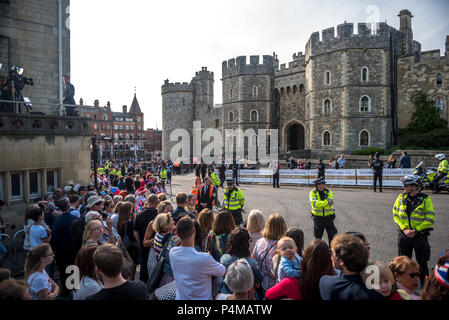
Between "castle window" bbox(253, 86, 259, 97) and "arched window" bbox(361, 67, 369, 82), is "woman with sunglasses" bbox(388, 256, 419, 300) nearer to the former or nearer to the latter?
"arched window" bbox(361, 67, 369, 82)

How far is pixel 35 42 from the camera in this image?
36.2ft

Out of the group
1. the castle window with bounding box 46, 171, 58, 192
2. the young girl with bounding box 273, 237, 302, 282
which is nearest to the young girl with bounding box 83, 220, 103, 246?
the young girl with bounding box 273, 237, 302, 282

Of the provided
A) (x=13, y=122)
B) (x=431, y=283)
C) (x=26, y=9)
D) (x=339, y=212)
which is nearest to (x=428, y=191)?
(x=339, y=212)

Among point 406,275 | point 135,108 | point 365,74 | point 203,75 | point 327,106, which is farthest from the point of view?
point 135,108

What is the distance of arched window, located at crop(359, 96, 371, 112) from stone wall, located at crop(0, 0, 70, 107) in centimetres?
2248

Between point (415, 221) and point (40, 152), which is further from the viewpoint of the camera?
point (40, 152)

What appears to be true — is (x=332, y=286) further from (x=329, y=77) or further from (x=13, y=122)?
(x=329, y=77)

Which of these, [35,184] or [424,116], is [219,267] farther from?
[424,116]

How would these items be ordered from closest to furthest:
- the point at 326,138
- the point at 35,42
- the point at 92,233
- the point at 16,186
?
the point at 92,233 < the point at 16,186 < the point at 35,42 < the point at 326,138

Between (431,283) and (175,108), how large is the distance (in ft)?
146

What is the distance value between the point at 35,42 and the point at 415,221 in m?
12.9

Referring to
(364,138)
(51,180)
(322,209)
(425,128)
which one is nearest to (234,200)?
(322,209)

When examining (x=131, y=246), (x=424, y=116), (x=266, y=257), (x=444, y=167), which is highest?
(x=424, y=116)

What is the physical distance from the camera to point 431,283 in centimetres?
238
